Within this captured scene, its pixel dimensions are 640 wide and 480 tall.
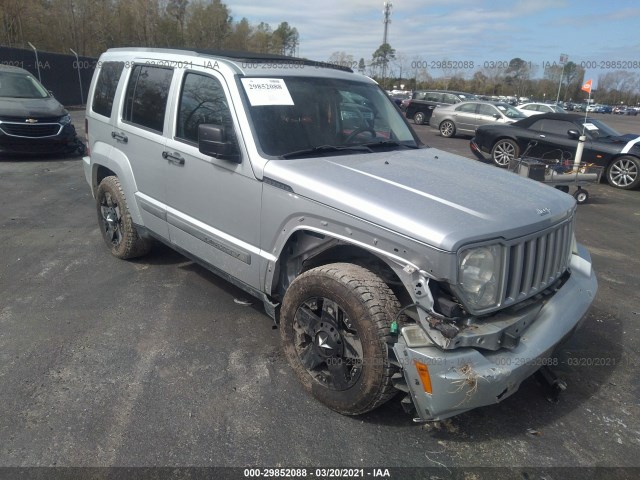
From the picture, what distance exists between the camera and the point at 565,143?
36.7ft

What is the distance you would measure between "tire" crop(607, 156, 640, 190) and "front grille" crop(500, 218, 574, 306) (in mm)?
8743

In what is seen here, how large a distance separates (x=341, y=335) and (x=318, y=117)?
1700mm

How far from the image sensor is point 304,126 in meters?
3.63

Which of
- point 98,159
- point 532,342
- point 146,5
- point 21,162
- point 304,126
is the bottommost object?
point 21,162

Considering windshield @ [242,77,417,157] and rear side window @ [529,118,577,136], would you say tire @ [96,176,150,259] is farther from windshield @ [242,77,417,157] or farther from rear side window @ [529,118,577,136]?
rear side window @ [529,118,577,136]

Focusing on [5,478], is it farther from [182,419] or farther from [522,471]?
[522,471]

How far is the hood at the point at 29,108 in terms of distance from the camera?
32.9 ft

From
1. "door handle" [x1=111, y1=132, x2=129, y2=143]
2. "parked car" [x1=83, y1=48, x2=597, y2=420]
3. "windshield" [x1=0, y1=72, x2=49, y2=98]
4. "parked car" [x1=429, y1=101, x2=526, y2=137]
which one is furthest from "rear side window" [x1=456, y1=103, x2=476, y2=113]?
"door handle" [x1=111, y1=132, x2=129, y2=143]

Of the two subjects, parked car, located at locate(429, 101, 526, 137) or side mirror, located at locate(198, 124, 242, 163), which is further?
parked car, located at locate(429, 101, 526, 137)

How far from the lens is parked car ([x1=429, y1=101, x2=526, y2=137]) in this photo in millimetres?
18719

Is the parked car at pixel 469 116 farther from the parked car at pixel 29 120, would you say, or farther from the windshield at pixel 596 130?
the parked car at pixel 29 120

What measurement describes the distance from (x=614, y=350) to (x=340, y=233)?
254 centimetres

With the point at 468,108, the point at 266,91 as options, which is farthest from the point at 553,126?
the point at 266,91

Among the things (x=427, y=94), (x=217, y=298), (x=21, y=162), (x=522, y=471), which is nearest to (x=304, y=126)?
(x=217, y=298)
